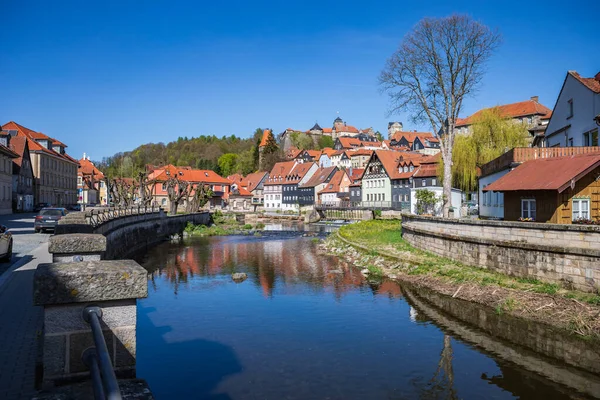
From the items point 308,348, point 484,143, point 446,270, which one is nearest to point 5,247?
point 308,348

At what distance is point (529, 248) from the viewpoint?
17.0 meters

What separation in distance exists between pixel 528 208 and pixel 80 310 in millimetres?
23749

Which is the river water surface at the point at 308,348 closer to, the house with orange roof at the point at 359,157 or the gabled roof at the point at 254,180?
the gabled roof at the point at 254,180

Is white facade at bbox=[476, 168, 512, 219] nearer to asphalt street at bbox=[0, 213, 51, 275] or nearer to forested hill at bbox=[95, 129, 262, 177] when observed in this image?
asphalt street at bbox=[0, 213, 51, 275]

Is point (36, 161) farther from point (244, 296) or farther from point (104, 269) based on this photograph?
point (104, 269)

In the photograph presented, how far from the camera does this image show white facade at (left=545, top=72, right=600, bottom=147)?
28453 millimetres

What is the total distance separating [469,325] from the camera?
47.7 ft

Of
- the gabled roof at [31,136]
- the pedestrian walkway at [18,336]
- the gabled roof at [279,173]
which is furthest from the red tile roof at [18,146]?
the gabled roof at [279,173]

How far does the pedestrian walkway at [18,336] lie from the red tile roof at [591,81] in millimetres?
29940

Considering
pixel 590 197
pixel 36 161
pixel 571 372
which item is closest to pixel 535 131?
pixel 590 197

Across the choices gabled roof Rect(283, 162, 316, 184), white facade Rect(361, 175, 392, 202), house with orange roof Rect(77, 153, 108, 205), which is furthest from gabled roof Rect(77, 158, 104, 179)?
white facade Rect(361, 175, 392, 202)

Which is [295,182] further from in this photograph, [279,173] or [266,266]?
[266,266]

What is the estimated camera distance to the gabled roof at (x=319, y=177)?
8941cm

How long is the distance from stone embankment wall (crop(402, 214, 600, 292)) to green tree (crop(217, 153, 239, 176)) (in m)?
120
